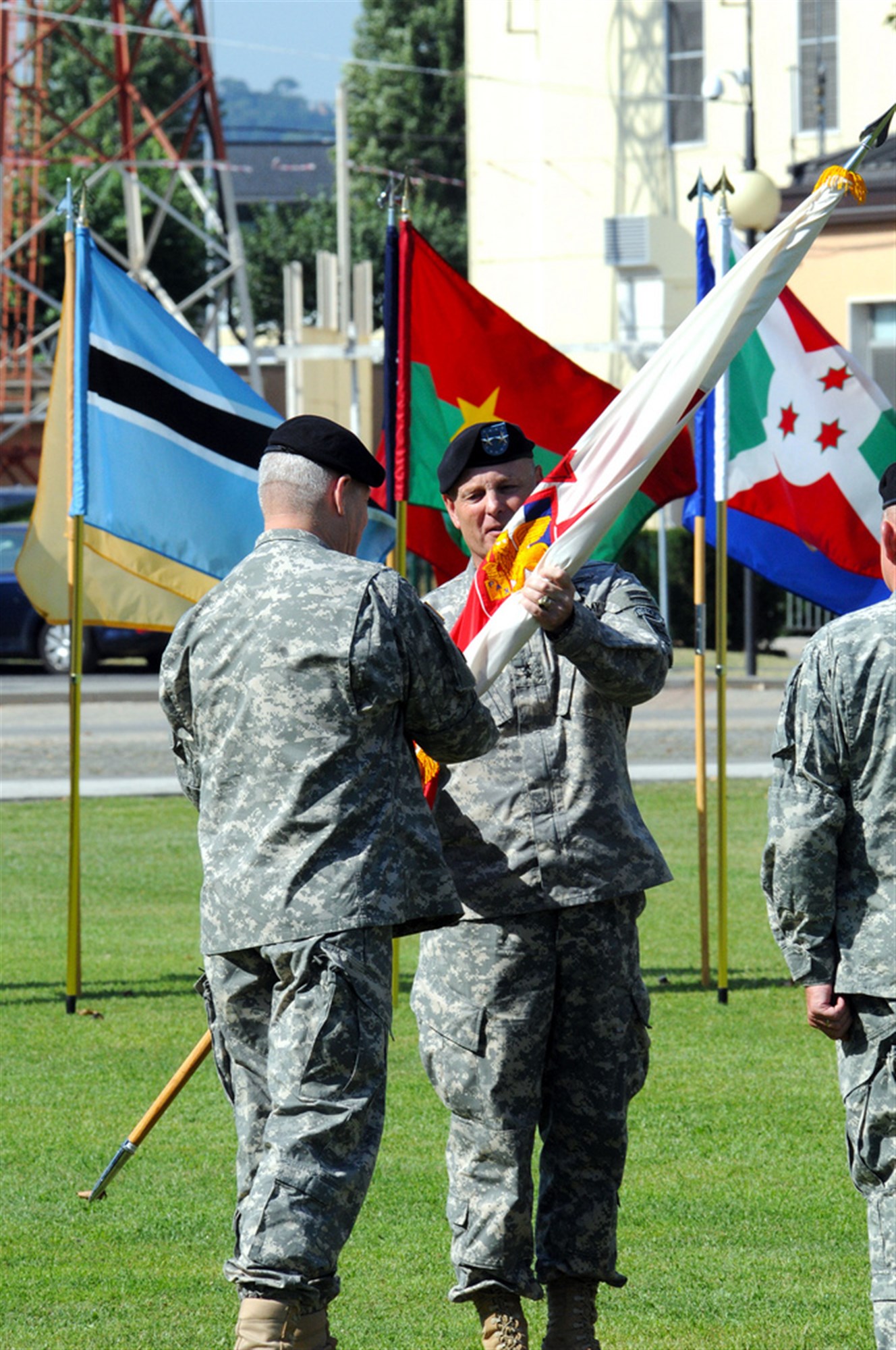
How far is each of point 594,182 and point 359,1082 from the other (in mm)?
32423

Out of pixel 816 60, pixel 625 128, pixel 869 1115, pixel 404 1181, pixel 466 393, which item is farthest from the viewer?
pixel 625 128

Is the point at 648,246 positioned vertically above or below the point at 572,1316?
above

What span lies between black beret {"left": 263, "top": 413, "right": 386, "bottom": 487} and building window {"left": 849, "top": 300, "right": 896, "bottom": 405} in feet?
72.2

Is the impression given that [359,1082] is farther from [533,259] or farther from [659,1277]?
[533,259]

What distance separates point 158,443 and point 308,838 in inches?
185

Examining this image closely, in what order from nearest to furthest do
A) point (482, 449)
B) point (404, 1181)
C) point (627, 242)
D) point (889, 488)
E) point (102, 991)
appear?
point (889, 488)
point (482, 449)
point (404, 1181)
point (102, 991)
point (627, 242)

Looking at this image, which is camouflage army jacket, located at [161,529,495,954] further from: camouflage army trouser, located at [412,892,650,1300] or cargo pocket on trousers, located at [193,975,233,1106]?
camouflage army trouser, located at [412,892,650,1300]

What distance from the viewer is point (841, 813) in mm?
4426

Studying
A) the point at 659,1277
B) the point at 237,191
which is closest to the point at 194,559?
the point at 659,1277

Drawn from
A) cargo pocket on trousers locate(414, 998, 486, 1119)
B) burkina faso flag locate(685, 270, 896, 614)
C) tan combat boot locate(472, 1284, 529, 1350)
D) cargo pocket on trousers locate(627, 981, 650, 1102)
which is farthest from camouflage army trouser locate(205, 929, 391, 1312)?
burkina faso flag locate(685, 270, 896, 614)

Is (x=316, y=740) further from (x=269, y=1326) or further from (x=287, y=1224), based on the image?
(x=269, y=1326)

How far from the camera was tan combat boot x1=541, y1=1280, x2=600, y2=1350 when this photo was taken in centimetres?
491

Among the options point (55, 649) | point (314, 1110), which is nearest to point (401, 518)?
point (314, 1110)

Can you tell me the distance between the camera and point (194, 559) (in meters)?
8.56
